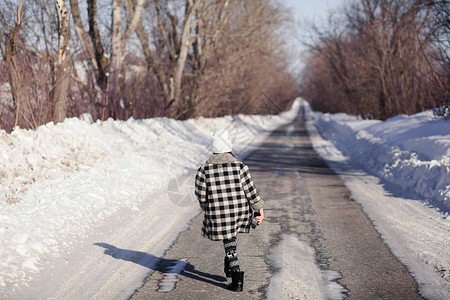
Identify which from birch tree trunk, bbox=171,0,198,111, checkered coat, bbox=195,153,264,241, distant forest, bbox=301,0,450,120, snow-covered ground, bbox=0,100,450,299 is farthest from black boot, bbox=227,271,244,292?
birch tree trunk, bbox=171,0,198,111

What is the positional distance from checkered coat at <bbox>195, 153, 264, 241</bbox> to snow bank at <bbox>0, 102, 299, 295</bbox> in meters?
1.87

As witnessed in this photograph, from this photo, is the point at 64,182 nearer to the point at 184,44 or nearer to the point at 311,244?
the point at 311,244

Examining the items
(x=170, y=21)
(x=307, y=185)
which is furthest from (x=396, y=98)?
(x=307, y=185)

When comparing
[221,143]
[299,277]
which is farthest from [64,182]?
[299,277]

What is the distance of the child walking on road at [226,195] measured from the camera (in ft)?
15.2

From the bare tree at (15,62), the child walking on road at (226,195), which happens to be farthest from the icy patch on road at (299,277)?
the bare tree at (15,62)

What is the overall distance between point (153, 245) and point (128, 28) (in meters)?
12.9

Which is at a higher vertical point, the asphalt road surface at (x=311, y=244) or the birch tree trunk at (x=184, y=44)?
the birch tree trunk at (x=184, y=44)

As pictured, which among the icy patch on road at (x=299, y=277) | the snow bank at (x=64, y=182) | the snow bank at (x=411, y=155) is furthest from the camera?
the snow bank at (x=411, y=155)

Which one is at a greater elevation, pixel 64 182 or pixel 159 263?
pixel 64 182

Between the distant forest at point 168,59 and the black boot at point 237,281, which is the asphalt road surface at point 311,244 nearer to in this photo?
the black boot at point 237,281

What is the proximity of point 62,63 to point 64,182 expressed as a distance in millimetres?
4356

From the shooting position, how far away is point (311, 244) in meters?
6.05

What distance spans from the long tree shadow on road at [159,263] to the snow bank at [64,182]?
57 cm
